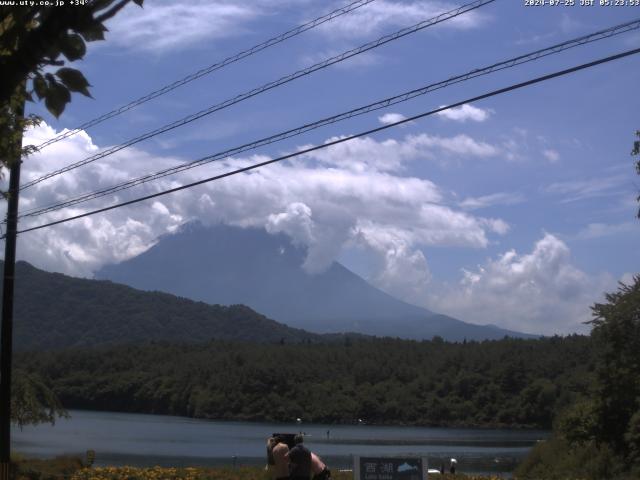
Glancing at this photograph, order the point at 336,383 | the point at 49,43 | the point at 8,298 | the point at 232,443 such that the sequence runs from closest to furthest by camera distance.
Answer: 1. the point at 49,43
2. the point at 8,298
3. the point at 232,443
4. the point at 336,383

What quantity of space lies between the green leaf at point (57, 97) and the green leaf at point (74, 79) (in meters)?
0.06

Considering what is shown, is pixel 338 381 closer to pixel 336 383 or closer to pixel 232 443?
pixel 336 383

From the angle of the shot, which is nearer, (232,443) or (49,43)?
(49,43)

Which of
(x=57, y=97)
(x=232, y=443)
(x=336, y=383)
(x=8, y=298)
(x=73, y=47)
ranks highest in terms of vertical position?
(x=336, y=383)

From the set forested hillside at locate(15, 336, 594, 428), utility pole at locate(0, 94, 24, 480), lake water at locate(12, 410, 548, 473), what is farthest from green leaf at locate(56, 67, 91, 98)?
forested hillside at locate(15, 336, 594, 428)

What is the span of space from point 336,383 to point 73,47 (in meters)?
126

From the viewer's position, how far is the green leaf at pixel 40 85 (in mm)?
4746

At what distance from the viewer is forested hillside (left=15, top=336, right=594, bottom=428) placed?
117 meters

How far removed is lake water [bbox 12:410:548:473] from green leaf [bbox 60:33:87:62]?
135ft

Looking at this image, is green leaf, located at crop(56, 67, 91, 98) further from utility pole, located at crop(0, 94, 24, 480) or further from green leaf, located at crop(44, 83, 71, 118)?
utility pole, located at crop(0, 94, 24, 480)

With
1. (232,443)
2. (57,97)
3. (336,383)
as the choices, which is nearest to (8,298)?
(57,97)

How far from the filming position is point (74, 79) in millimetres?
4613

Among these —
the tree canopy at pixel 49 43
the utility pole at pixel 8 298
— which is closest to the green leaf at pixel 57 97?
the tree canopy at pixel 49 43

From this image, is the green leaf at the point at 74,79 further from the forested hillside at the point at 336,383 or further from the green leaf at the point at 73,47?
the forested hillside at the point at 336,383
